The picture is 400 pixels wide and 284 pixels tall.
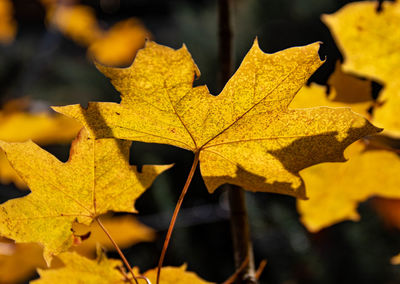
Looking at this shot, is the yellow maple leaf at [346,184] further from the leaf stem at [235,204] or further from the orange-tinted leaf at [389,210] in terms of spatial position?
the orange-tinted leaf at [389,210]

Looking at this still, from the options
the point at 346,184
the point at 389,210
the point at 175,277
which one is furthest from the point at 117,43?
the point at 175,277

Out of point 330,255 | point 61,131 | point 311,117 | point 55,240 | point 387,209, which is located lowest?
point 330,255

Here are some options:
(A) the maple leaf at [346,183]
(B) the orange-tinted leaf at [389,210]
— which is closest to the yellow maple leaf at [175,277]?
(A) the maple leaf at [346,183]

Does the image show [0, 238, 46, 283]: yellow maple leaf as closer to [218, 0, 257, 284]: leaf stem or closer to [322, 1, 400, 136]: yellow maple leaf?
[218, 0, 257, 284]: leaf stem

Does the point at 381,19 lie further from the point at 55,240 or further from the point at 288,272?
the point at 288,272

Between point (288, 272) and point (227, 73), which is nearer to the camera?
point (227, 73)

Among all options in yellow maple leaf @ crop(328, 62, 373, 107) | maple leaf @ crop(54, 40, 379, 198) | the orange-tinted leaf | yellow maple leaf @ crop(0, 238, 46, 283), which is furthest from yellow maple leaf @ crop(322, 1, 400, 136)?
the orange-tinted leaf

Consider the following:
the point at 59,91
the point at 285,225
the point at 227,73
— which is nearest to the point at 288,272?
the point at 285,225
